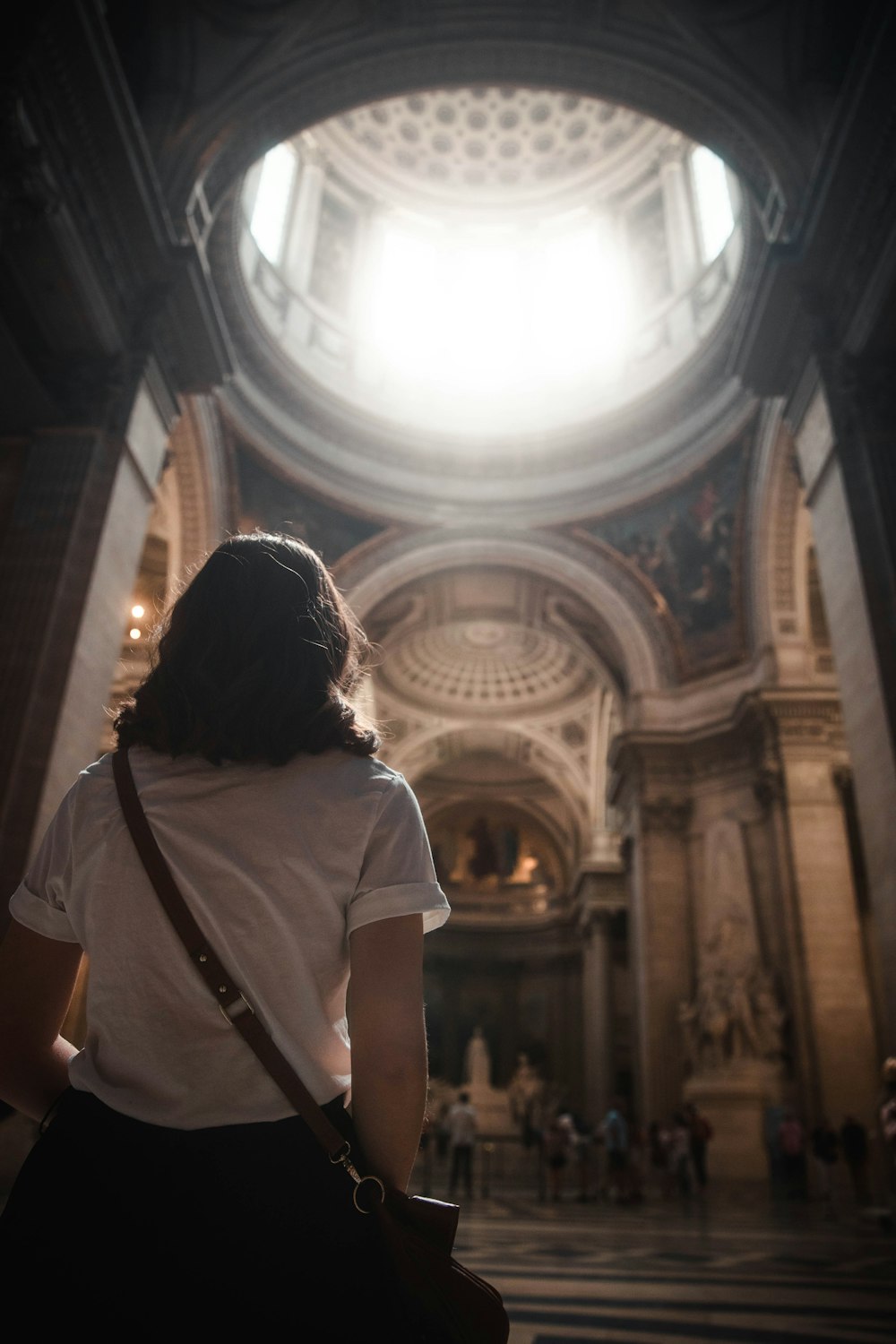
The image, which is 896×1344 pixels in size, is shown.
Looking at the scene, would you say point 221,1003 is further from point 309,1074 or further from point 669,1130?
point 669,1130

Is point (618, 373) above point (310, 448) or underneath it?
above

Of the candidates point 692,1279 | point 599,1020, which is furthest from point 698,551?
point 692,1279

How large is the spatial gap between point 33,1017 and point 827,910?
11902mm

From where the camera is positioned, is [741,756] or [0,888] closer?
[0,888]

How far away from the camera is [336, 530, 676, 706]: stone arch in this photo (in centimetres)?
1533

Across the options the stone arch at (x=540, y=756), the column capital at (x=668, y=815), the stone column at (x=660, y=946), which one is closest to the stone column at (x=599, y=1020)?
the stone arch at (x=540, y=756)

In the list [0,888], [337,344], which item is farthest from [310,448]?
[0,888]

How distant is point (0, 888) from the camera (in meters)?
5.23

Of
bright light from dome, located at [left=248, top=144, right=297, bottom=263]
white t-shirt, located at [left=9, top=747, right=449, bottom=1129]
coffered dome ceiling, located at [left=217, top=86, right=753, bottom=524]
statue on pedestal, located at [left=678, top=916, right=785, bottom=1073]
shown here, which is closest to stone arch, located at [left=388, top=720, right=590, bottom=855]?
coffered dome ceiling, located at [left=217, top=86, right=753, bottom=524]

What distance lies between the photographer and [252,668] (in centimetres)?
106

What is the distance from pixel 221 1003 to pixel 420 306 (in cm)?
1969

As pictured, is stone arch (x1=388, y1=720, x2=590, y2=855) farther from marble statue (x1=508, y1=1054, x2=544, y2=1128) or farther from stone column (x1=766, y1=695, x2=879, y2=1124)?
stone column (x1=766, y1=695, x2=879, y2=1124)

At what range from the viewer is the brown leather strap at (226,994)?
0.84 metres

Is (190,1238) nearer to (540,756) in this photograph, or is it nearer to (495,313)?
(495,313)
